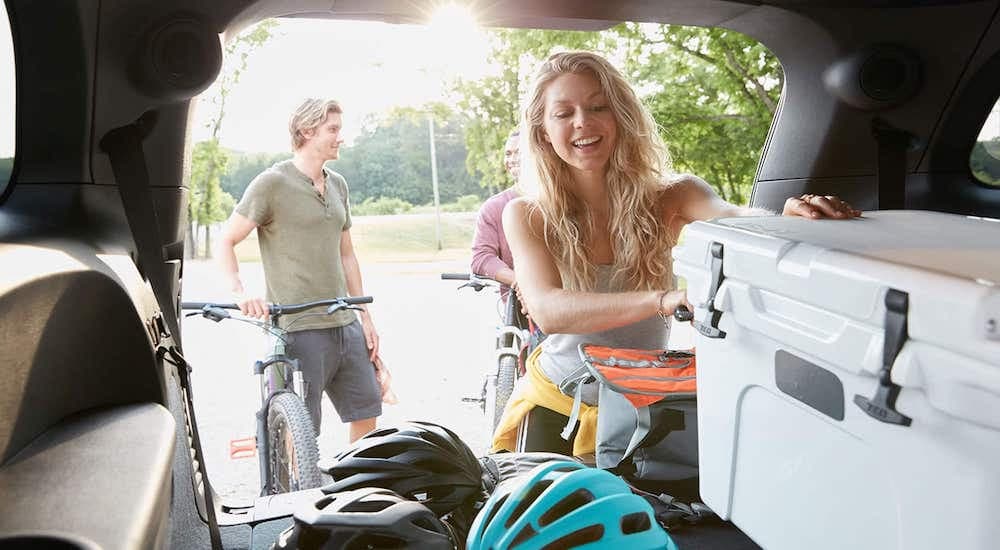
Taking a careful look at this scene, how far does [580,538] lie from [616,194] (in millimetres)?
1391

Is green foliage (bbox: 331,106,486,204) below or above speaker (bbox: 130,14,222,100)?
below

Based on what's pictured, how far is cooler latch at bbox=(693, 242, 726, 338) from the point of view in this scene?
154 cm

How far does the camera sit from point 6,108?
1.94 m

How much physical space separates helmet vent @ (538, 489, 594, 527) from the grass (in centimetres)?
1646

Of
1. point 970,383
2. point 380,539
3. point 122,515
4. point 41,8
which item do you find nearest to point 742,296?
point 970,383

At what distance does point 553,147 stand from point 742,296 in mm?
1251

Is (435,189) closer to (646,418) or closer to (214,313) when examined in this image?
(214,313)

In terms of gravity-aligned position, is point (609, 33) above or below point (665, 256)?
above

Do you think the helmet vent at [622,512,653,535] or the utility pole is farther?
the utility pole

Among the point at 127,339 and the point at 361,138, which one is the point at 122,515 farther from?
the point at 361,138

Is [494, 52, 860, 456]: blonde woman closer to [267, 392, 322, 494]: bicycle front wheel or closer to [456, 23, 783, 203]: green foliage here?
[267, 392, 322, 494]: bicycle front wheel

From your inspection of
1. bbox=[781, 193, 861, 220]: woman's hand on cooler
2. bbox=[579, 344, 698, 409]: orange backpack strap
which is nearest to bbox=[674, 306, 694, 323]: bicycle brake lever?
bbox=[579, 344, 698, 409]: orange backpack strap

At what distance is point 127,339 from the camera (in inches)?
72.5

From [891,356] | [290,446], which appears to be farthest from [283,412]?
[891,356]
